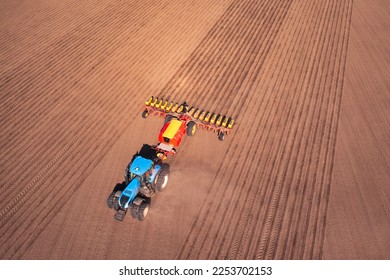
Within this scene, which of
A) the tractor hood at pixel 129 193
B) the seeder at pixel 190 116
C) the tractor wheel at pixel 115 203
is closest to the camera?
the tractor hood at pixel 129 193

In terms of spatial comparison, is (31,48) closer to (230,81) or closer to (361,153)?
(230,81)

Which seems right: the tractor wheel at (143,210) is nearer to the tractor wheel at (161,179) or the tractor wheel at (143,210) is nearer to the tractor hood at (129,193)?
the tractor hood at (129,193)

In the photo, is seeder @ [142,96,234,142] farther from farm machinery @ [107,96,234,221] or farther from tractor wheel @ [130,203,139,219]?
tractor wheel @ [130,203,139,219]

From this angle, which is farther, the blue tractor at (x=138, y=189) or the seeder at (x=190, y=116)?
the seeder at (x=190, y=116)

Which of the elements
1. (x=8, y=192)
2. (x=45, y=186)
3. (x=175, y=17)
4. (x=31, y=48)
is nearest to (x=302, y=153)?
(x=45, y=186)

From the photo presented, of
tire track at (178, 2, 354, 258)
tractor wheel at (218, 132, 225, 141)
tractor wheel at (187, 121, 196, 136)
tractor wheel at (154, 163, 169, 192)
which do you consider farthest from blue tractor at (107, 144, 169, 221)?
tractor wheel at (218, 132, 225, 141)

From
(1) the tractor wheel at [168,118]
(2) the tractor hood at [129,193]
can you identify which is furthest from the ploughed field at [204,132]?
(2) the tractor hood at [129,193]

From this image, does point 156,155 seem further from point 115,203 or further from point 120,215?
point 120,215
